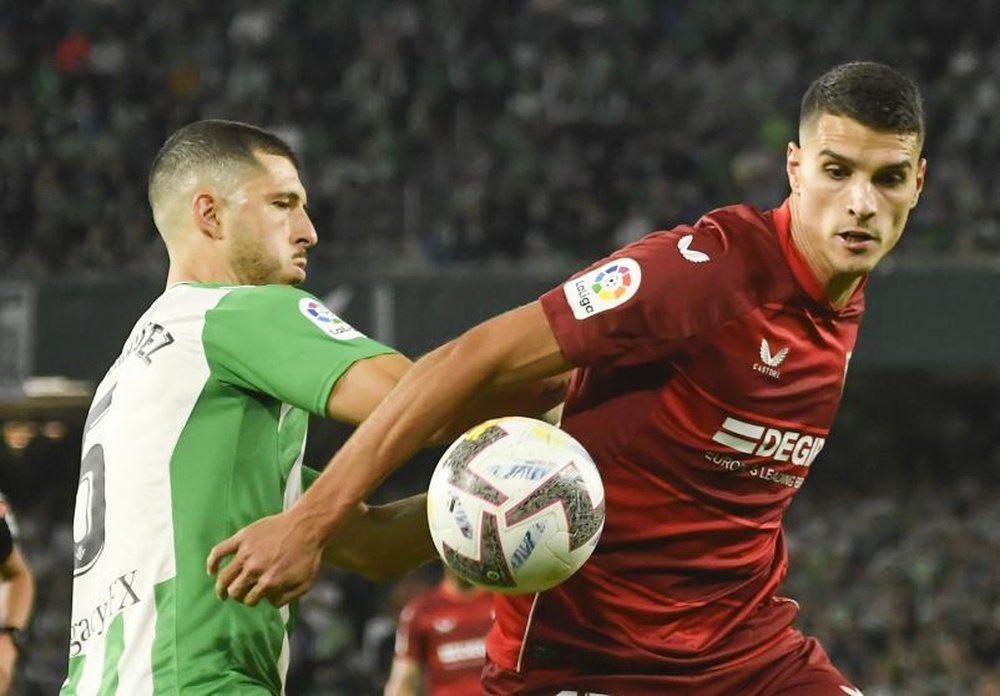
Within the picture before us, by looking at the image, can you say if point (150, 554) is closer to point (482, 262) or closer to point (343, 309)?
point (343, 309)

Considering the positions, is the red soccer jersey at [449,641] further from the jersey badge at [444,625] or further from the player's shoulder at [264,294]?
the player's shoulder at [264,294]

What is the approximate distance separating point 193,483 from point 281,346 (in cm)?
39

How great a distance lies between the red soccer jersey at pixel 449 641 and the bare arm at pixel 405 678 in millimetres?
45

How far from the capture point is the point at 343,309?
15.5 meters

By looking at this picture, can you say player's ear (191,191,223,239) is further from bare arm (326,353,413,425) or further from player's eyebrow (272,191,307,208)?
bare arm (326,353,413,425)

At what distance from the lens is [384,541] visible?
441 cm

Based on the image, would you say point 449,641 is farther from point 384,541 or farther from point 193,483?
point 193,483

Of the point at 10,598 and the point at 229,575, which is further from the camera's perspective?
the point at 10,598

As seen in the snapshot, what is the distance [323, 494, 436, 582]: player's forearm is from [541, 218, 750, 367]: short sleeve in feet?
2.71

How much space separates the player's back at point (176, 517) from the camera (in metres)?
3.70

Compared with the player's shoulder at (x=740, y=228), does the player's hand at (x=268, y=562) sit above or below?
below

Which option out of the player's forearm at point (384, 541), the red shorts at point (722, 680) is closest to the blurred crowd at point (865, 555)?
the red shorts at point (722, 680)

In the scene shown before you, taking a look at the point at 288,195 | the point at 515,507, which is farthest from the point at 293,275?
the point at 515,507

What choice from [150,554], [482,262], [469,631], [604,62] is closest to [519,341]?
[150,554]
